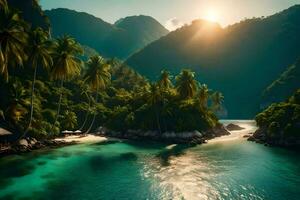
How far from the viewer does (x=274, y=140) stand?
7694 cm

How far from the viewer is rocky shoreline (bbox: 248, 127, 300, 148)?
71375 millimetres

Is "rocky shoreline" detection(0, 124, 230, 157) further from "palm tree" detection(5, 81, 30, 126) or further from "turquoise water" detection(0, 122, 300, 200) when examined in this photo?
"palm tree" detection(5, 81, 30, 126)

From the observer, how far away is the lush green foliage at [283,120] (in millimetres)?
72562

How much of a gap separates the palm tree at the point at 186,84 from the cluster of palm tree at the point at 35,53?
22.8 metres

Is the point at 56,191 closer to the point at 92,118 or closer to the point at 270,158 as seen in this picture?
the point at 270,158

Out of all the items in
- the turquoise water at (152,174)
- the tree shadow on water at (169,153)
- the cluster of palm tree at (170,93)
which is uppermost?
the cluster of palm tree at (170,93)

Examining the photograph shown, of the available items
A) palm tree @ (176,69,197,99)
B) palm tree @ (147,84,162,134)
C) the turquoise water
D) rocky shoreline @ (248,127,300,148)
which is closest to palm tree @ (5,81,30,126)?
the turquoise water

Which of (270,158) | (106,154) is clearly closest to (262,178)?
(270,158)

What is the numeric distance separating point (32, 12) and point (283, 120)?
323 feet

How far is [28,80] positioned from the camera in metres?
90.4

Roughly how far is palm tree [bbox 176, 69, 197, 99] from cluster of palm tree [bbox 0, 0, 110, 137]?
22824mm

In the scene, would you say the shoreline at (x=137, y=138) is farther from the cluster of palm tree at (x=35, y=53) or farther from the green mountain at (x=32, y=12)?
the green mountain at (x=32, y=12)

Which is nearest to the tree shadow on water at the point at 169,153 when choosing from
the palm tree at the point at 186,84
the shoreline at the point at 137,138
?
the shoreline at the point at 137,138

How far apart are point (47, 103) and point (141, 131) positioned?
93.4ft
